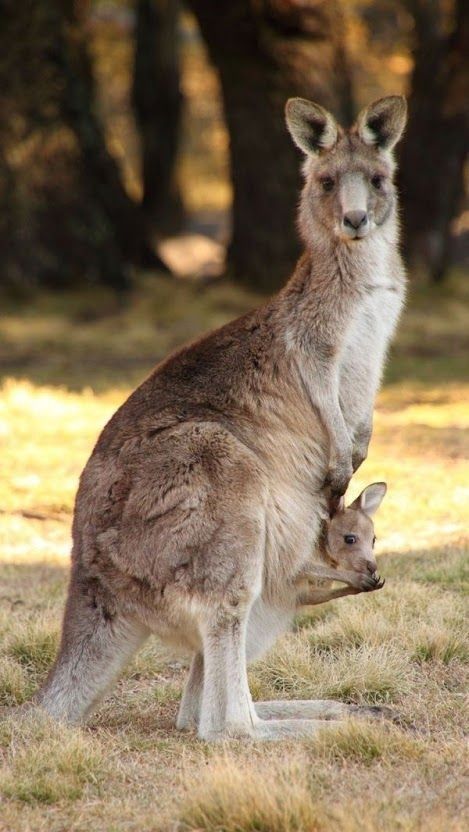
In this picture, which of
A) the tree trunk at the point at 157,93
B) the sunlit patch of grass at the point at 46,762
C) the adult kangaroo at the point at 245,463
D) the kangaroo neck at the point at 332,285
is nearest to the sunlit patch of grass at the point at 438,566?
the adult kangaroo at the point at 245,463

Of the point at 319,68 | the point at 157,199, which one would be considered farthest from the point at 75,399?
the point at 157,199

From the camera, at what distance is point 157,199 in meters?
23.3

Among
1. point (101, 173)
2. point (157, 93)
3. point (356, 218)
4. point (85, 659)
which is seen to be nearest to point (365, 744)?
point (85, 659)

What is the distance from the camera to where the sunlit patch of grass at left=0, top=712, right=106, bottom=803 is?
4.20 meters

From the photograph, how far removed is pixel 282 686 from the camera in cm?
546

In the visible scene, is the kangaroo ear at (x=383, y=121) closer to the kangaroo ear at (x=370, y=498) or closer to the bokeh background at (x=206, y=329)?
the kangaroo ear at (x=370, y=498)

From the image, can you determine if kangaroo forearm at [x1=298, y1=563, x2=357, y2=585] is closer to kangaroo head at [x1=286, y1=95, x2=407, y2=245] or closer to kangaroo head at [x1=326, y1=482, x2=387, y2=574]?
kangaroo head at [x1=326, y1=482, x2=387, y2=574]

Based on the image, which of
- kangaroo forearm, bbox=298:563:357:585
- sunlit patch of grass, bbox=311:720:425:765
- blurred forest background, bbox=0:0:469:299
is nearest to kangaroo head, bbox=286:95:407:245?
kangaroo forearm, bbox=298:563:357:585

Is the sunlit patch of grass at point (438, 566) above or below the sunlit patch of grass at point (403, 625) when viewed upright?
above

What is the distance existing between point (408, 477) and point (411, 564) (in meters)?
2.10

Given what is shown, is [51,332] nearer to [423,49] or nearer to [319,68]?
[319,68]

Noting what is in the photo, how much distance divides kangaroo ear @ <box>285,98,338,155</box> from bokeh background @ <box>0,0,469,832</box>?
2.10 metres

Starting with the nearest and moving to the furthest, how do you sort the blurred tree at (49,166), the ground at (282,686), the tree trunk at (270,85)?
the ground at (282,686) → the tree trunk at (270,85) → the blurred tree at (49,166)

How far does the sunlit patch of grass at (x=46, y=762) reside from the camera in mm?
4195
